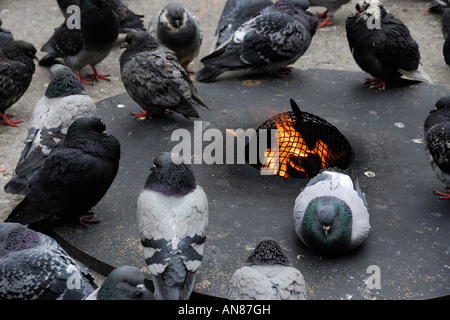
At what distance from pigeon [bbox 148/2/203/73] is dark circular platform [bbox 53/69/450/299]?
1232 millimetres

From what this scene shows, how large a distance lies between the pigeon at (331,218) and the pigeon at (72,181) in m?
1.69

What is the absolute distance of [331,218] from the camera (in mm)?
5156

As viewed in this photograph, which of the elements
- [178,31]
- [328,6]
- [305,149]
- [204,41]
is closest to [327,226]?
[305,149]

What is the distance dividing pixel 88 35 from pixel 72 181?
3994 mm

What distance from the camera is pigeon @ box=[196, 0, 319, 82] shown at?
8.47 meters

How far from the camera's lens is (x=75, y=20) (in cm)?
920

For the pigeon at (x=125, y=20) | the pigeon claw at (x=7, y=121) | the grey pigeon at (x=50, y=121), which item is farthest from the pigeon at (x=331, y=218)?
the pigeon at (x=125, y=20)

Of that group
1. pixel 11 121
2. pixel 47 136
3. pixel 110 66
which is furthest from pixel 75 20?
pixel 47 136

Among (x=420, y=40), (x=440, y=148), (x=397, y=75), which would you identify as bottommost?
(x=420, y=40)

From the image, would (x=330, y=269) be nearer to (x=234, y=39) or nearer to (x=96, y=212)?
(x=96, y=212)

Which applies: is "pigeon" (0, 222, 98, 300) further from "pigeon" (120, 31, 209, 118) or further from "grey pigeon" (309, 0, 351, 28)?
"grey pigeon" (309, 0, 351, 28)

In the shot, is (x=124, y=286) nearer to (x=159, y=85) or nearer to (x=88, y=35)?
(x=159, y=85)

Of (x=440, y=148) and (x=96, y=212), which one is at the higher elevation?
(x=440, y=148)

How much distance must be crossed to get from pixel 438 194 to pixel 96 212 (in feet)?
10.2
